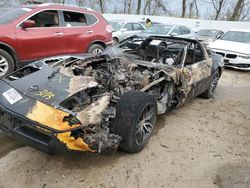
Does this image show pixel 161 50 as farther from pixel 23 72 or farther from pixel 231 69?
pixel 231 69

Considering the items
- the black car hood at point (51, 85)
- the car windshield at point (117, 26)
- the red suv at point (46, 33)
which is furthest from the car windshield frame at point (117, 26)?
Answer: the black car hood at point (51, 85)

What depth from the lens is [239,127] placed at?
4711 millimetres

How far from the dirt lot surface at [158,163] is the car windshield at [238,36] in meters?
6.61

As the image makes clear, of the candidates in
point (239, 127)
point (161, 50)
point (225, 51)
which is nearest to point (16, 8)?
point (161, 50)

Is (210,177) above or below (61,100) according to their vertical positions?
below

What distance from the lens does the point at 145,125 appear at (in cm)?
360

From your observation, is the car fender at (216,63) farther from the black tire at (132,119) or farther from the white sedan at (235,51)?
the white sedan at (235,51)

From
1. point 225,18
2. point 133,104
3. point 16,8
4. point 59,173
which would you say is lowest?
point 225,18

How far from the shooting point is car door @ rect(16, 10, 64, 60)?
5.91 m

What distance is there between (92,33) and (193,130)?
4.31 metres

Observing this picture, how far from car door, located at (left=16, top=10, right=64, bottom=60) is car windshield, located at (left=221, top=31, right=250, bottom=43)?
681 centimetres

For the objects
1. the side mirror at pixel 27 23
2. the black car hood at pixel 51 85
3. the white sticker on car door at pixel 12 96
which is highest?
the side mirror at pixel 27 23

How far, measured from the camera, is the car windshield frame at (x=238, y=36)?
33.3 ft

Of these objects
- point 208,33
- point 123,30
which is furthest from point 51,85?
point 208,33
